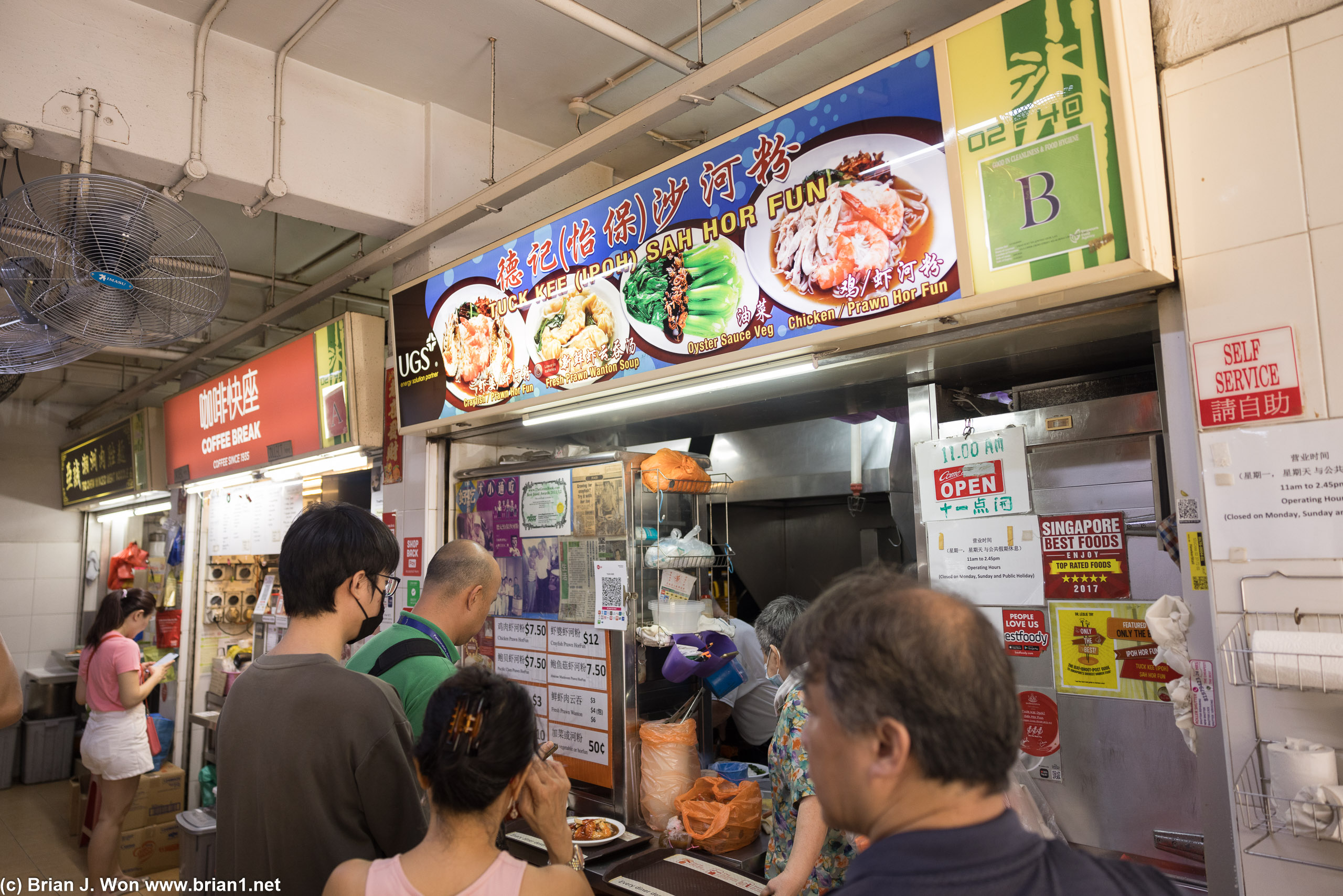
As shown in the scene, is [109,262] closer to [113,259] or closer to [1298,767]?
[113,259]

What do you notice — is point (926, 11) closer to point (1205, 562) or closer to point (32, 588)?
point (1205, 562)

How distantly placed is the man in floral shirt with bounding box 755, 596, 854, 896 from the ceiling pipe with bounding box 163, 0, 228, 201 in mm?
3421

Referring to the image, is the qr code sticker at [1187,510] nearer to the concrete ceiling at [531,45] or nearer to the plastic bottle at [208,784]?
the concrete ceiling at [531,45]

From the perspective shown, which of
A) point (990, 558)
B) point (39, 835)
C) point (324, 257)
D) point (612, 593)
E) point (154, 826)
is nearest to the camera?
point (990, 558)

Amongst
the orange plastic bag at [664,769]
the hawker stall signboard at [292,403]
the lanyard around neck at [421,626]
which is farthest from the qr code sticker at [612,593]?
the hawker stall signboard at [292,403]

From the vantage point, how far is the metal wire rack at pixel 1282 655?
5.85 feet

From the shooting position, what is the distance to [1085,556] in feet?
8.79

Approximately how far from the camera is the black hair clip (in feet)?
5.37

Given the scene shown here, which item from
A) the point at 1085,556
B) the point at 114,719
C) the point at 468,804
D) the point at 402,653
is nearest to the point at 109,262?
the point at 402,653

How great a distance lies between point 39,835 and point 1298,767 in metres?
8.65

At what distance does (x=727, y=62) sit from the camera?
2.78 metres

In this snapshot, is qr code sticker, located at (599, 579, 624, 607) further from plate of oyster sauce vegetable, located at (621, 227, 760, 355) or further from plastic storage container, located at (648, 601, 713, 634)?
plate of oyster sauce vegetable, located at (621, 227, 760, 355)

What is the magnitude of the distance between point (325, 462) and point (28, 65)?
2.65 m

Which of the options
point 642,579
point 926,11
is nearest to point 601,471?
point 642,579
